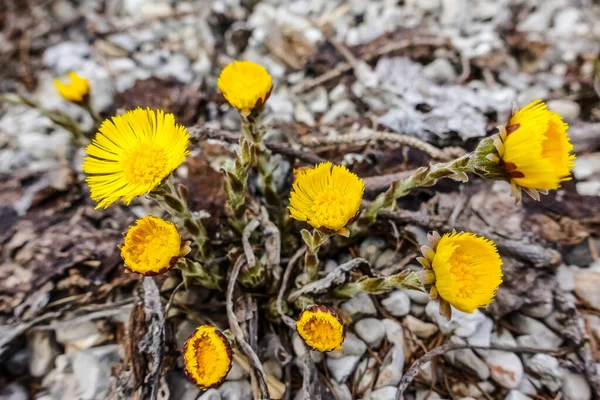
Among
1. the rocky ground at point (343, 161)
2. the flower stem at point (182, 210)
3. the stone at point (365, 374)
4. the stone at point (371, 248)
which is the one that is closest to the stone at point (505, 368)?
the rocky ground at point (343, 161)

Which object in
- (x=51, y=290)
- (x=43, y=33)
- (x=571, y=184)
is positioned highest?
(x=43, y=33)

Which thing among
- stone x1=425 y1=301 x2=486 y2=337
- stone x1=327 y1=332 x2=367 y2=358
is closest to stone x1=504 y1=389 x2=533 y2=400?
stone x1=425 y1=301 x2=486 y2=337

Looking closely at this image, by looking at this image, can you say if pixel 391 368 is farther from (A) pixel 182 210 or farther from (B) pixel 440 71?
(B) pixel 440 71

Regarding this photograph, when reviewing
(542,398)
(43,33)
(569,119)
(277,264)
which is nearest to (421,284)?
(277,264)

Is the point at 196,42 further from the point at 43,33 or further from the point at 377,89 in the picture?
the point at 377,89

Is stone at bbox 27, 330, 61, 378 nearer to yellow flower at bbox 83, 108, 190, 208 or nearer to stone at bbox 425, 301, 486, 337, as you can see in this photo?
yellow flower at bbox 83, 108, 190, 208
